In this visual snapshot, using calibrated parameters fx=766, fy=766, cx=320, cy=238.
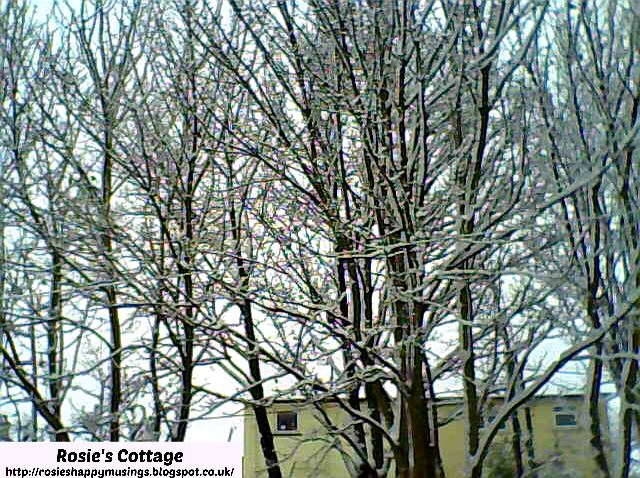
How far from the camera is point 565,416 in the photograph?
2025 mm

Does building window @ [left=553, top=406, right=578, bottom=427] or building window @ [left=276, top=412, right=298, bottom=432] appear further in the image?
building window @ [left=276, top=412, right=298, bottom=432]

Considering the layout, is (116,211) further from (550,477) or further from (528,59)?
(550,477)

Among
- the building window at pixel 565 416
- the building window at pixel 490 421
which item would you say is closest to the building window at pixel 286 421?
the building window at pixel 490 421

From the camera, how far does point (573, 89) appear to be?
2135 millimetres

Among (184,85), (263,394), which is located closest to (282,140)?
(184,85)

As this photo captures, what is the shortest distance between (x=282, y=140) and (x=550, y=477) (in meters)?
1.22

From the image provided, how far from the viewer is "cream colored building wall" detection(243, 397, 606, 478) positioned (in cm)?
199

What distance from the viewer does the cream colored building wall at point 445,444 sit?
1988mm

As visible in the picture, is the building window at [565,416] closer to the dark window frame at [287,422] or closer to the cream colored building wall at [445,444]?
the cream colored building wall at [445,444]

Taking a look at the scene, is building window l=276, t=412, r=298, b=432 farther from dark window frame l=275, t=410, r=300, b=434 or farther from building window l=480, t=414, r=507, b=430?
building window l=480, t=414, r=507, b=430

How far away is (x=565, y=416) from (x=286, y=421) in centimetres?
81

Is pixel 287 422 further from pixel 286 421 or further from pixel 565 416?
pixel 565 416

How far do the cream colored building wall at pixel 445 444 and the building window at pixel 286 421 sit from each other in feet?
0.04

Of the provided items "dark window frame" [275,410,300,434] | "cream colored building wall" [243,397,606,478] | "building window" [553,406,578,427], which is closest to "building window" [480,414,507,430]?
"cream colored building wall" [243,397,606,478]
